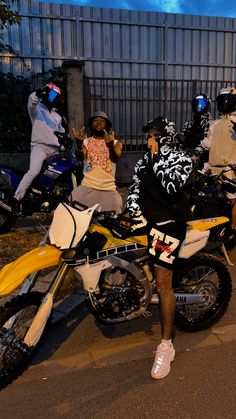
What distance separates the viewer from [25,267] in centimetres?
275

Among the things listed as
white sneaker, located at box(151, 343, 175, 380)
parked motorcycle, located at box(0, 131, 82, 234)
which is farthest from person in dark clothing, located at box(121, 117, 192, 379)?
parked motorcycle, located at box(0, 131, 82, 234)

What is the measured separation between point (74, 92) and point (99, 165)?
4764 mm

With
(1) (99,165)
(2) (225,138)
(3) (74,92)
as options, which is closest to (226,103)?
(2) (225,138)

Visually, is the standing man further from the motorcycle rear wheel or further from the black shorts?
the motorcycle rear wheel

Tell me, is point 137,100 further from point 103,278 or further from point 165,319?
point 165,319

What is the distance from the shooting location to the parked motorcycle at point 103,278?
277 cm

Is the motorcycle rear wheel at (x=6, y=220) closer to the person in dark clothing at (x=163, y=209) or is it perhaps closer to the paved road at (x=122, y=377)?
the paved road at (x=122, y=377)

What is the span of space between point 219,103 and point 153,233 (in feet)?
8.73

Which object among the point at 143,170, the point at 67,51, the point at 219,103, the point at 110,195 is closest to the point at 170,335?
the point at 143,170

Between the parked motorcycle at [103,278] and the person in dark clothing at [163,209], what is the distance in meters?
0.17

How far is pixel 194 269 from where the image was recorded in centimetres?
342

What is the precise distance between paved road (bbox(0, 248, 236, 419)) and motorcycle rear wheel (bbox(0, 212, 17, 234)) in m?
2.60

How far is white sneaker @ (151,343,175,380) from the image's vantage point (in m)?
2.88

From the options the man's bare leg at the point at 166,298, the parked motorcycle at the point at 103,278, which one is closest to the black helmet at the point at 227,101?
the parked motorcycle at the point at 103,278
